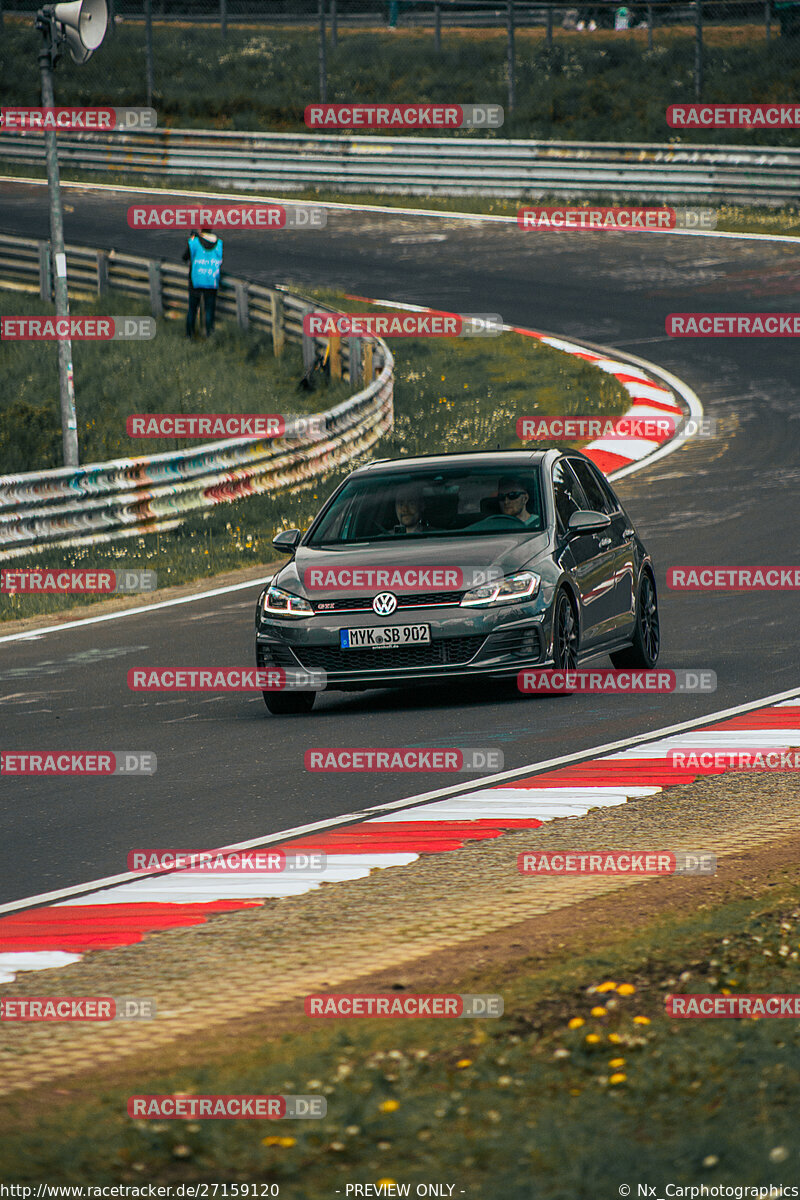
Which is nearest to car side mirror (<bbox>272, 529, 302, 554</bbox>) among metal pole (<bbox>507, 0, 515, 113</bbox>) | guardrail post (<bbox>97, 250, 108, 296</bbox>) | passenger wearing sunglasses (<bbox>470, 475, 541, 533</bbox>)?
passenger wearing sunglasses (<bbox>470, 475, 541, 533</bbox>)

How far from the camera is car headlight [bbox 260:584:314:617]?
1120 centimetres

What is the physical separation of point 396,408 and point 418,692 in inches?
571

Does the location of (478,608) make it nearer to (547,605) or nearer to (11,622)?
(547,605)

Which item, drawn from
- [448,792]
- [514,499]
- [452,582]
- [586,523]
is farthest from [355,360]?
[448,792]

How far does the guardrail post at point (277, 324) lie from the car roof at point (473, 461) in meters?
17.1

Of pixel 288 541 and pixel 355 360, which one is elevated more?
pixel 288 541

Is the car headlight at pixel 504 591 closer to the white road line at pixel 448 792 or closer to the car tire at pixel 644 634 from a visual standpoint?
the white road line at pixel 448 792

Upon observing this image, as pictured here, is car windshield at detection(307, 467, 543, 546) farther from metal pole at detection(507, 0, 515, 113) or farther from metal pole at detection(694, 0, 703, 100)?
metal pole at detection(507, 0, 515, 113)

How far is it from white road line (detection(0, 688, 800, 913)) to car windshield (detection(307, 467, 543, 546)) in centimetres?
192

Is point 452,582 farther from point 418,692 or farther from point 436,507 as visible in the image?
point 418,692

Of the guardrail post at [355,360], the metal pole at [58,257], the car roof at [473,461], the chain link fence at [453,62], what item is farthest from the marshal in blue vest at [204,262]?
the car roof at [473,461]

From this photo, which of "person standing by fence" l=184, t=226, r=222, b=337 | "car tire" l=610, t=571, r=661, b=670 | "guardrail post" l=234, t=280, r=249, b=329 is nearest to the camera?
"car tire" l=610, t=571, r=661, b=670

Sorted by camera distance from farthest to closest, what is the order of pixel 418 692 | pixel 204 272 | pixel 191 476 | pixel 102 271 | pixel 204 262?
pixel 102 271
pixel 204 272
pixel 204 262
pixel 191 476
pixel 418 692

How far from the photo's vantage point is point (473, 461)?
40.8ft
